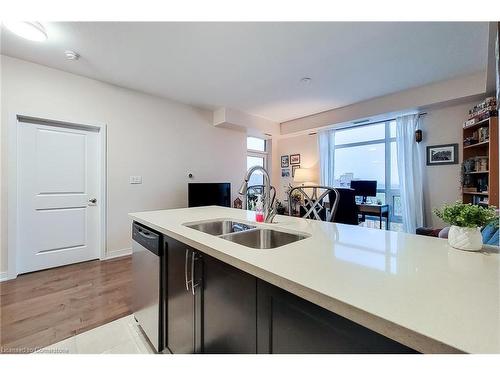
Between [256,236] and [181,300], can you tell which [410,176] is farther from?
[181,300]

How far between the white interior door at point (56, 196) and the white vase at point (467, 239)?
12.2 feet

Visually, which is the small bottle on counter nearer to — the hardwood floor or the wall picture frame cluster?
the hardwood floor

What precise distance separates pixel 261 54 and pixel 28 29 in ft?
7.01

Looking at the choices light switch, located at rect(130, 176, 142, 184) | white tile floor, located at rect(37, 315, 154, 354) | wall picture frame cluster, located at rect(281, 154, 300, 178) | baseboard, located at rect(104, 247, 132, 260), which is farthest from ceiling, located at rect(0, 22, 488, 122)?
white tile floor, located at rect(37, 315, 154, 354)

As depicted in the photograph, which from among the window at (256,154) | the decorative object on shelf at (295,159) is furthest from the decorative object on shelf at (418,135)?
the window at (256,154)

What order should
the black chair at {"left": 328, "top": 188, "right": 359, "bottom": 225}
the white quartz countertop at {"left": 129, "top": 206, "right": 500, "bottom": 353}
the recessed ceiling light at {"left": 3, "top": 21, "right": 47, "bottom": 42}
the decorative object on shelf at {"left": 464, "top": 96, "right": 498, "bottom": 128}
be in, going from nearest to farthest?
1. the white quartz countertop at {"left": 129, "top": 206, "right": 500, "bottom": 353}
2. the recessed ceiling light at {"left": 3, "top": 21, "right": 47, "bottom": 42}
3. the decorative object on shelf at {"left": 464, "top": 96, "right": 498, "bottom": 128}
4. the black chair at {"left": 328, "top": 188, "right": 359, "bottom": 225}

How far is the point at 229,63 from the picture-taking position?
2693mm

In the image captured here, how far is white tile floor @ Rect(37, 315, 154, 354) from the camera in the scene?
4.90 feet

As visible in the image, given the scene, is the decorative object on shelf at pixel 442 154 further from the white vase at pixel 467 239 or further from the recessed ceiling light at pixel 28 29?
the recessed ceiling light at pixel 28 29

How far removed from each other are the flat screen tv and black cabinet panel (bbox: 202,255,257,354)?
2929mm

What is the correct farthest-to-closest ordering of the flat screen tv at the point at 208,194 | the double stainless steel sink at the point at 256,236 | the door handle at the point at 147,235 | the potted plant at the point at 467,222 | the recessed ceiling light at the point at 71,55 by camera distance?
the flat screen tv at the point at 208,194 < the recessed ceiling light at the point at 71,55 < the door handle at the point at 147,235 < the double stainless steel sink at the point at 256,236 < the potted plant at the point at 467,222

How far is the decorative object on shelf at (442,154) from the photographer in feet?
11.4

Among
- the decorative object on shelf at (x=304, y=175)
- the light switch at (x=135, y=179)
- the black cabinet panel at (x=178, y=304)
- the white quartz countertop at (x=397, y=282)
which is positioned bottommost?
the black cabinet panel at (x=178, y=304)
